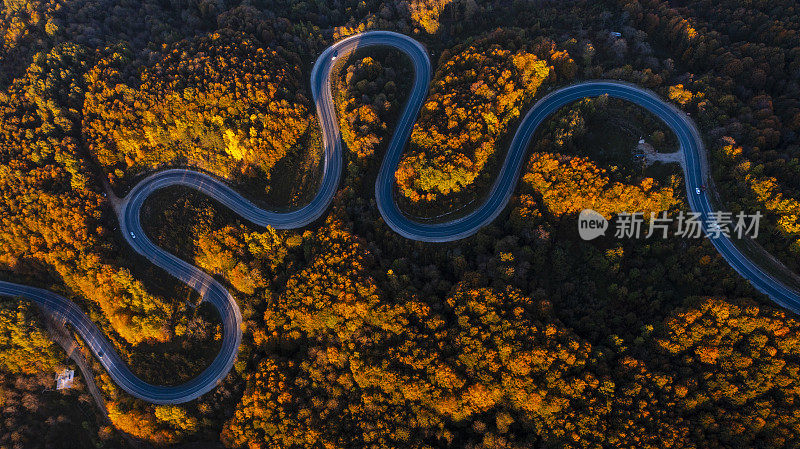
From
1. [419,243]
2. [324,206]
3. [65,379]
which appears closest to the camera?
[419,243]

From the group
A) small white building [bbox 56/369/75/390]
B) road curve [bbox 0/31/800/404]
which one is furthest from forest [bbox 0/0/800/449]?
road curve [bbox 0/31/800/404]

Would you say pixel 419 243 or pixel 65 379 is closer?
pixel 419 243

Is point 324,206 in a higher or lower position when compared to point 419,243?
higher

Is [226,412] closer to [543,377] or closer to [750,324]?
[543,377]

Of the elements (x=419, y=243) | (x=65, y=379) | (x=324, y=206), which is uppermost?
(x=324, y=206)

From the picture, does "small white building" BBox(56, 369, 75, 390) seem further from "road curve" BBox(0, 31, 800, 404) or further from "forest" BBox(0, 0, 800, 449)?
"road curve" BBox(0, 31, 800, 404)

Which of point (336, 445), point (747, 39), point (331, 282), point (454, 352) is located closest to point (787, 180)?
point (747, 39)

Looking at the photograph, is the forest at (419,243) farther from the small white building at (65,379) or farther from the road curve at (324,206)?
the road curve at (324,206)

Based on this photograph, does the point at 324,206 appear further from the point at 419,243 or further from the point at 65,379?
the point at 65,379

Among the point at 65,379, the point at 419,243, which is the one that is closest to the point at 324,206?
the point at 419,243
